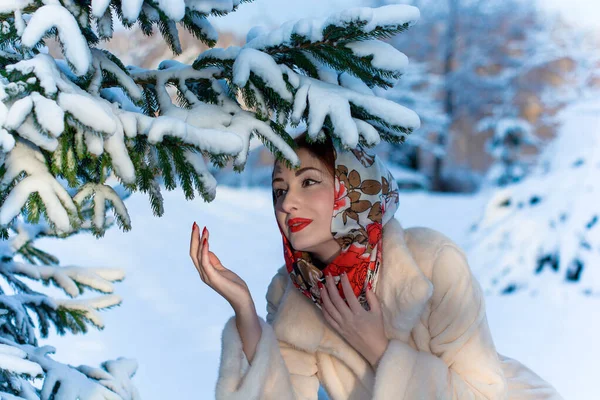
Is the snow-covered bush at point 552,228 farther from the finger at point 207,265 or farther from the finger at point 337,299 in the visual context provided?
the finger at point 207,265

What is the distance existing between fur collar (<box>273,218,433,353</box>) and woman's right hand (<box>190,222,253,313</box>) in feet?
1.16

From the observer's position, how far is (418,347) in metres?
2.25

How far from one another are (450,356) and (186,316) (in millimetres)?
4211

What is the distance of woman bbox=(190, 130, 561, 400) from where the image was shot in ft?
6.87

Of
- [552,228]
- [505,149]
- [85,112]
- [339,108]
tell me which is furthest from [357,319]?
[505,149]

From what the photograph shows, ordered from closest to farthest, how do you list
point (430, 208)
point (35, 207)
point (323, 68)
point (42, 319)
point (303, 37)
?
1. point (35, 207)
2. point (303, 37)
3. point (323, 68)
4. point (42, 319)
5. point (430, 208)

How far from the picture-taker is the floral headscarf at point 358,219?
208cm

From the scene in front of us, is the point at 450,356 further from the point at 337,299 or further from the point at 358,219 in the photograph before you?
the point at 358,219

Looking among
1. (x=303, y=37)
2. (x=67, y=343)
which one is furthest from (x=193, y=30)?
(x=67, y=343)

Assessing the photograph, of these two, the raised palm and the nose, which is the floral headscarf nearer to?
the nose

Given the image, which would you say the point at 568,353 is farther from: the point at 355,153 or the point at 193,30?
the point at 193,30

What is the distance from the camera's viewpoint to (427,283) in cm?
214

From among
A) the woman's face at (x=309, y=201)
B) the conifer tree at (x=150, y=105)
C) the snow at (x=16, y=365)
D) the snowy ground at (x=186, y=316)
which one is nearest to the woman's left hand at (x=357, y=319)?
the woman's face at (x=309, y=201)

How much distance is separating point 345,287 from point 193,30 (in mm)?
931
